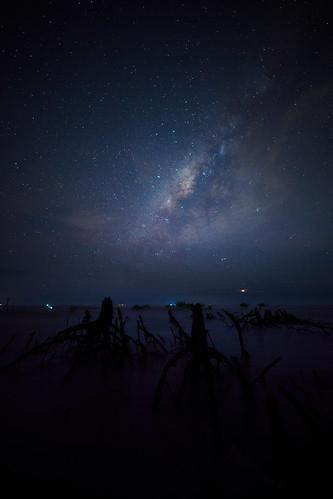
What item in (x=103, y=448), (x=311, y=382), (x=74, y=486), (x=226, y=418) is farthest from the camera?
(x=311, y=382)

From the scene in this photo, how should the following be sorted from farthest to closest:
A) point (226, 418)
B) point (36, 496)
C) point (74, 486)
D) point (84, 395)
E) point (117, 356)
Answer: point (117, 356)
point (84, 395)
point (226, 418)
point (74, 486)
point (36, 496)

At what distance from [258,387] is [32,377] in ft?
15.0

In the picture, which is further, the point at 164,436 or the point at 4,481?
the point at 164,436

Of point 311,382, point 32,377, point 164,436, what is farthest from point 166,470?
point 32,377

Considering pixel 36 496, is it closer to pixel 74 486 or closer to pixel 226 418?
pixel 74 486

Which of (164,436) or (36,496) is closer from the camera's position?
(36,496)

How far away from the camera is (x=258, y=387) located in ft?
13.1

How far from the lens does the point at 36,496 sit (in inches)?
66.9

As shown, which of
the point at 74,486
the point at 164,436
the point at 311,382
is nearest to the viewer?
the point at 74,486

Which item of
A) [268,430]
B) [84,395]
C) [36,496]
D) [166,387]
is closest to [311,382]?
[268,430]

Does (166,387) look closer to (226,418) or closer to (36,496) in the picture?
(226,418)

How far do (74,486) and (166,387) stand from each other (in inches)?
99.7

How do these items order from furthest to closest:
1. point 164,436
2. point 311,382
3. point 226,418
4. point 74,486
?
point 311,382
point 226,418
point 164,436
point 74,486

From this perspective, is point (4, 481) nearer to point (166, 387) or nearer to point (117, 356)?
point (166, 387)
